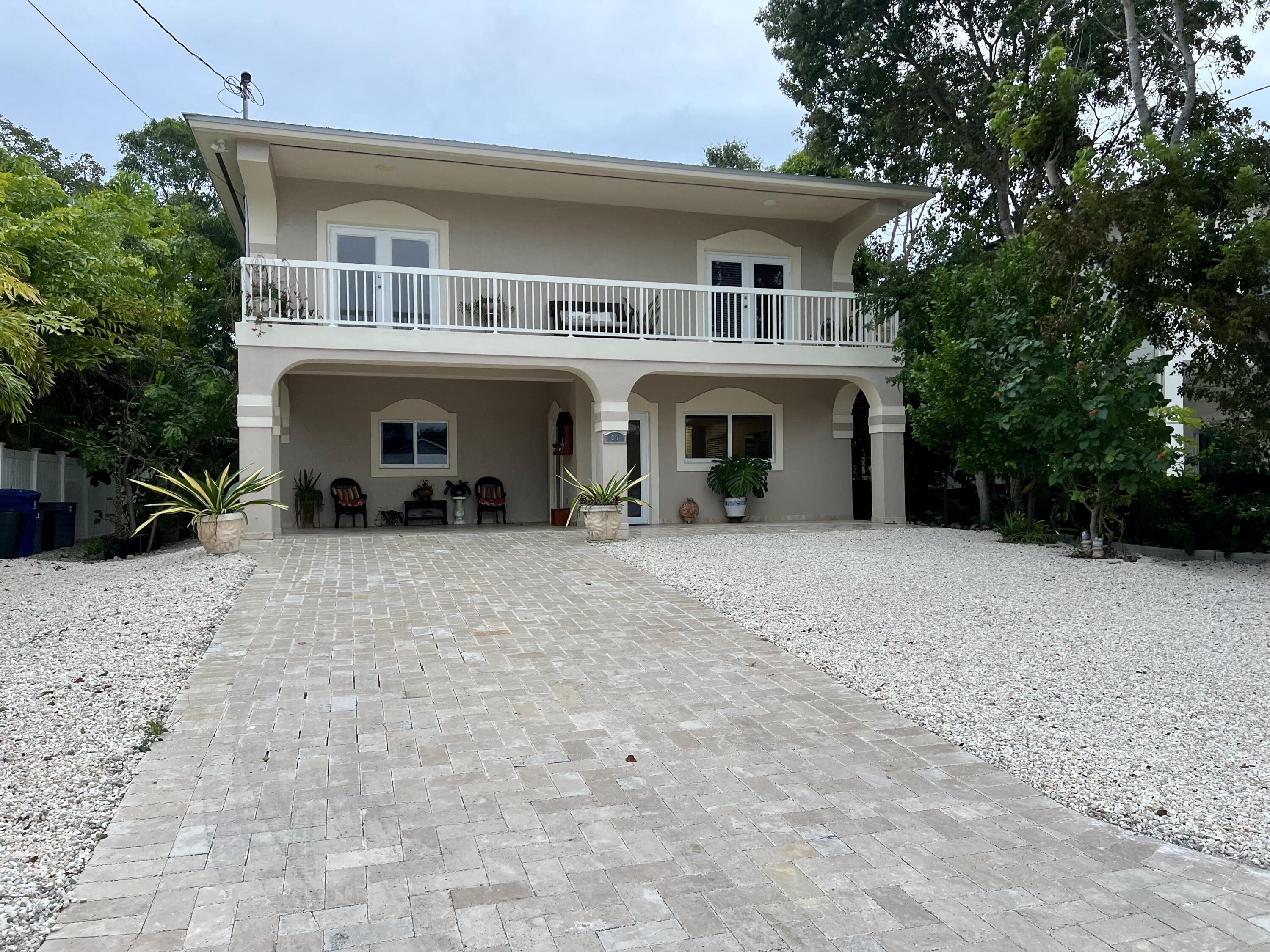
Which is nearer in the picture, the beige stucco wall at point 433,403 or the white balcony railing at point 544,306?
the white balcony railing at point 544,306

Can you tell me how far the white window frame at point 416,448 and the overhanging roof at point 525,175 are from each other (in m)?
4.06

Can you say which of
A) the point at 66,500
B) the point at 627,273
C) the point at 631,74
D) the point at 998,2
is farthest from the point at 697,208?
the point at 631,74

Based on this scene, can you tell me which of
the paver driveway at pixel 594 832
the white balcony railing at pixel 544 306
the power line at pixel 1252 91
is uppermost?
the power line at pixel 1252 91

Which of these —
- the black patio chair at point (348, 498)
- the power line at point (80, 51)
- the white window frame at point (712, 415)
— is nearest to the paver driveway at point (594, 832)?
the black patio chair at point (348, 498)

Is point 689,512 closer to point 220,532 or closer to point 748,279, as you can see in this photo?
point 748,279

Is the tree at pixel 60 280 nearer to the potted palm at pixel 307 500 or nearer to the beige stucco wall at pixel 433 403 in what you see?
the beige stucco wall at pixel 433 403

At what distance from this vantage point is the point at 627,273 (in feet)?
49.0

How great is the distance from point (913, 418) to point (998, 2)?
24.7ft

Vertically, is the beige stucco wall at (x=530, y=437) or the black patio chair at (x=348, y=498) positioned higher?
the beige stucco wall at (x=530, y=437)

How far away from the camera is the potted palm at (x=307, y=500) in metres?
14.6

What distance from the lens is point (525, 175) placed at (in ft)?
44.0

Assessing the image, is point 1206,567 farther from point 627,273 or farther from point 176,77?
point 176,77

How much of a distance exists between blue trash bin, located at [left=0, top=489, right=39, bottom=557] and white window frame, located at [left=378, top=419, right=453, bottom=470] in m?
5.06

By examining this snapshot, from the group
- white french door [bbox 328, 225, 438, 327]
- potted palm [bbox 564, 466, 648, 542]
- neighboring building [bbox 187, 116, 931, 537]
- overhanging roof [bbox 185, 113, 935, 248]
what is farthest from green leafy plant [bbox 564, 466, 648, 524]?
overhanging roof [bbox 185, 113, 935, 248]
